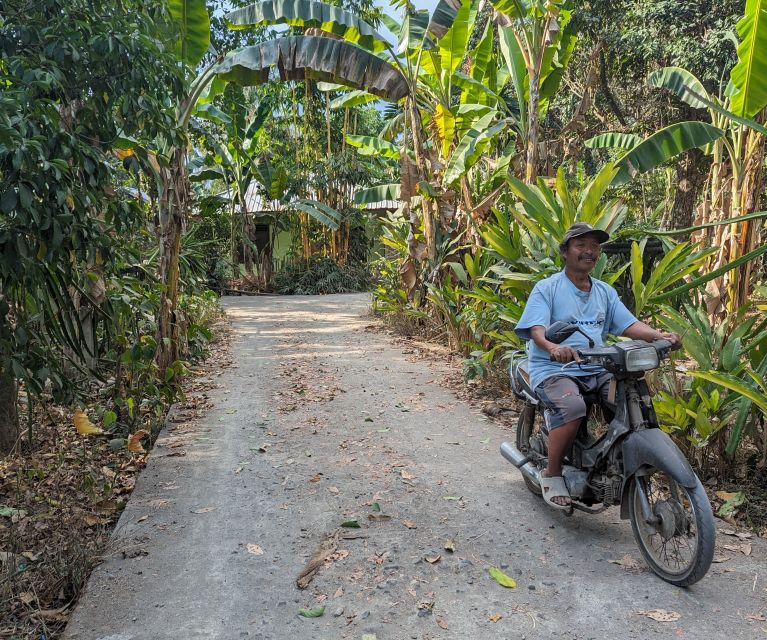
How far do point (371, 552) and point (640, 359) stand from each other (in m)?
1.69

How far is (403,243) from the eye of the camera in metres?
11.1

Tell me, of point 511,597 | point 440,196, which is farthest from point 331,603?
point 440,196

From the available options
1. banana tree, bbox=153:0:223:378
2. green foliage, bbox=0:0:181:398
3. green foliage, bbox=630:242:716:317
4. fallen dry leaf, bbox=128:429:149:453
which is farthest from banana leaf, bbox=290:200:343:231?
green foliage, bbox=0:0:181:398

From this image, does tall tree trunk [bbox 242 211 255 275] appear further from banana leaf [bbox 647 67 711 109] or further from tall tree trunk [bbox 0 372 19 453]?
tall tree trunk [bbox 0 372 19 453]

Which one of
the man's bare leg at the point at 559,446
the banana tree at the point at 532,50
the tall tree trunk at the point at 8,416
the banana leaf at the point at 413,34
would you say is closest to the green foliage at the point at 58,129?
the tall tree trunk at the point at 8,416

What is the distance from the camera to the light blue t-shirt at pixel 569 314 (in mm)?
3732

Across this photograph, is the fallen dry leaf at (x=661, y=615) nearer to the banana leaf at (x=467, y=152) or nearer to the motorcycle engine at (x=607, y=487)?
the motorcycle engine at (x=607, y=487)

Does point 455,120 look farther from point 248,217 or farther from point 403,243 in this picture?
point 248,217

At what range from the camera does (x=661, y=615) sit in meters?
2.86

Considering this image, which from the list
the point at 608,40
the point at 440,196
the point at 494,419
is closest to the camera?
the point at 494,419

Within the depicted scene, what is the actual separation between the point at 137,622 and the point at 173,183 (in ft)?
15.9

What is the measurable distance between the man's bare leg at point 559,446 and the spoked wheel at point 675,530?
395 mm

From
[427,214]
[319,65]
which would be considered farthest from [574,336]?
[319,65]

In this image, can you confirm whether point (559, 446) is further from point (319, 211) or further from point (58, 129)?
point (319, 211)
